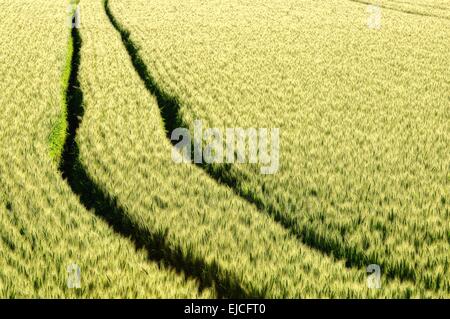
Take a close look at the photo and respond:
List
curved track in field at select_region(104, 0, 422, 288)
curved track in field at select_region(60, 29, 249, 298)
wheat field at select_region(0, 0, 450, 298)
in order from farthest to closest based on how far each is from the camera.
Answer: curved track in field at select_region(104, 0, 422, 288), curved track in field at select_region(60, 29, 249, 298), wheat field at select_region(0, 0, 450, 298)

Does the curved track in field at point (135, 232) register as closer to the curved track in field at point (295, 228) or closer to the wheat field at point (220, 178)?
the wheat field at point (220, 178)

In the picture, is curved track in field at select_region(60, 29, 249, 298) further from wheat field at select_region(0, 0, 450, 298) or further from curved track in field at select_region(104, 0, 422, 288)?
curved track in field at select_region(104, 0, 422, 288)

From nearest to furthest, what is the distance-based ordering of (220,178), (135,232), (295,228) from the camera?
1. (295,228)
2. (135,232)
3. (220,178)

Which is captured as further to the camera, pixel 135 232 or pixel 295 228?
pixel 135 232

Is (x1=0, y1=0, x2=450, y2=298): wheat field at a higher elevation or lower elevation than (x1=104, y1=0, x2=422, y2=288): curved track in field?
higher

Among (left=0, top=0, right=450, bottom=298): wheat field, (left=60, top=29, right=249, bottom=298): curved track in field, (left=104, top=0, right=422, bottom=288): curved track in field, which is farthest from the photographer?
(left=104, top=0, right=422, bottom=288): curved track in field

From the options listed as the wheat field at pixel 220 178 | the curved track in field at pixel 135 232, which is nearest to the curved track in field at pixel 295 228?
the wheat field at pixel 220 178

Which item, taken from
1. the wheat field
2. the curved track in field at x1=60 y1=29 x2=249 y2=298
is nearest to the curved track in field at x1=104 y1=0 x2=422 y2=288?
the wheat field

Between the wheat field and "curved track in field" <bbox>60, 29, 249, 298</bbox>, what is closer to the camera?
the wheat field

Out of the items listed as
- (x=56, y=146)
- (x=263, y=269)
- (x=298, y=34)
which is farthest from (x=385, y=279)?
(x=298, y=34)

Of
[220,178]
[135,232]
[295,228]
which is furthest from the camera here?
[220,178]

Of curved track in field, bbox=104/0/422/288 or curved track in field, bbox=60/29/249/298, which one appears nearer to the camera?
curved track in field, bbox=60/29/249/298
